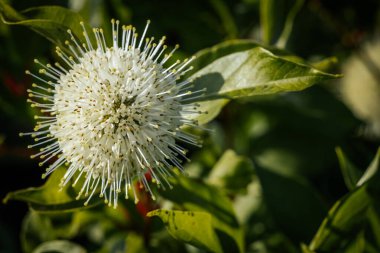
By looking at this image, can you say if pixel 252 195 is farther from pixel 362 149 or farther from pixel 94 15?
pixel 94 15

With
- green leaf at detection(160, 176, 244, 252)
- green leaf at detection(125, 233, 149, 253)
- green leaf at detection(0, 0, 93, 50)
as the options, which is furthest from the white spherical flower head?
green leaf at detection(125, 233, 149, 253)

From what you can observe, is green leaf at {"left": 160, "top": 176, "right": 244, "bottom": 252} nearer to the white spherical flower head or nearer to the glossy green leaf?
the white spherical flower head

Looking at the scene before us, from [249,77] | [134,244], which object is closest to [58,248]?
[134,244]

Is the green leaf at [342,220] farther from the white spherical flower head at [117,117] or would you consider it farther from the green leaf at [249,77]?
the white spherical flower head at [117,117]

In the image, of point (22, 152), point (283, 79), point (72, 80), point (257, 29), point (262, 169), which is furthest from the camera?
point (257, 29)

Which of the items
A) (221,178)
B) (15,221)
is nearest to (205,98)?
(221,178)

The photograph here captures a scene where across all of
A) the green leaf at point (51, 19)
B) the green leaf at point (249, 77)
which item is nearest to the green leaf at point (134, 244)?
the green leaf at point (249, 77)

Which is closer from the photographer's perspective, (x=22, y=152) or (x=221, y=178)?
(x=221, y=178)

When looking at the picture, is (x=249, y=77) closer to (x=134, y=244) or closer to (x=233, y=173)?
(x=233, y=173)
